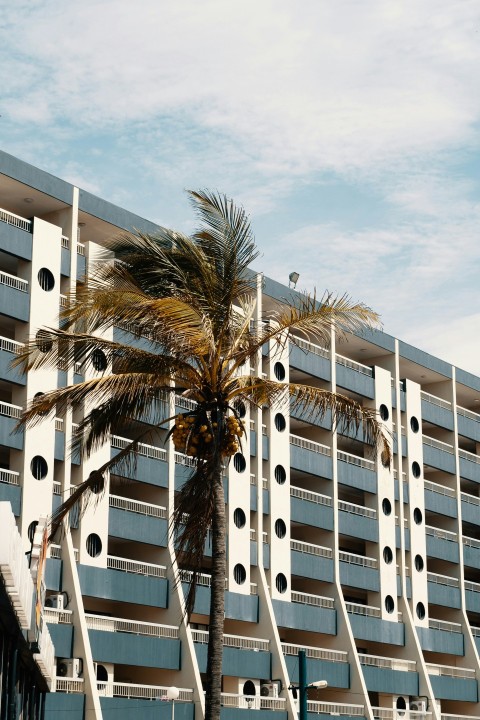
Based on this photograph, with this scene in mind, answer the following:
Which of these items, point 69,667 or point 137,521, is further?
point 137,521

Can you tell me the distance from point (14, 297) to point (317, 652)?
22869 mm

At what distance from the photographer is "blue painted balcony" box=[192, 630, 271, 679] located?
54031 mm

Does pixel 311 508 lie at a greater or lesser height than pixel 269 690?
greater

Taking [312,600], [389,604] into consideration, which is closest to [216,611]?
[312,600]

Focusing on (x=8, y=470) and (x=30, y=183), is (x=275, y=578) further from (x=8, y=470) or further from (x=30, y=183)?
(x=30, y=183)

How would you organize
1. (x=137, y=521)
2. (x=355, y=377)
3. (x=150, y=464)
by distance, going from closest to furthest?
(x=137, y=521) < (x=150, y=464) < (x=355, y=377)

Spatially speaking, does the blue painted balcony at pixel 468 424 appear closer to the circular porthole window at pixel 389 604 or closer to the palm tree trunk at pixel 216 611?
→ the circular porthole window at pixel 389 604

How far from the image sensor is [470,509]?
76.9 metres

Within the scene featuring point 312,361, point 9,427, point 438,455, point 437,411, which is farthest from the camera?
point 437,411

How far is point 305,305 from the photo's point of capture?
88.5ft

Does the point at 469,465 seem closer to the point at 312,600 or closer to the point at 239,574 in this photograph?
the point at 312,600

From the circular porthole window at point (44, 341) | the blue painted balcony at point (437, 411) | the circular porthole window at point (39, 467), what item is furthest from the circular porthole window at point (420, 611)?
the circular porthole window at point (44, 341)

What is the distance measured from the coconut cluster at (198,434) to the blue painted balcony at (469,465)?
52.4m

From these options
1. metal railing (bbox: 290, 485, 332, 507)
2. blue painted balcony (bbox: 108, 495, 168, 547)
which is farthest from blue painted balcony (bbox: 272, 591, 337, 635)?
blue painted balcony (bbox: 108, 495, 168, 547)
